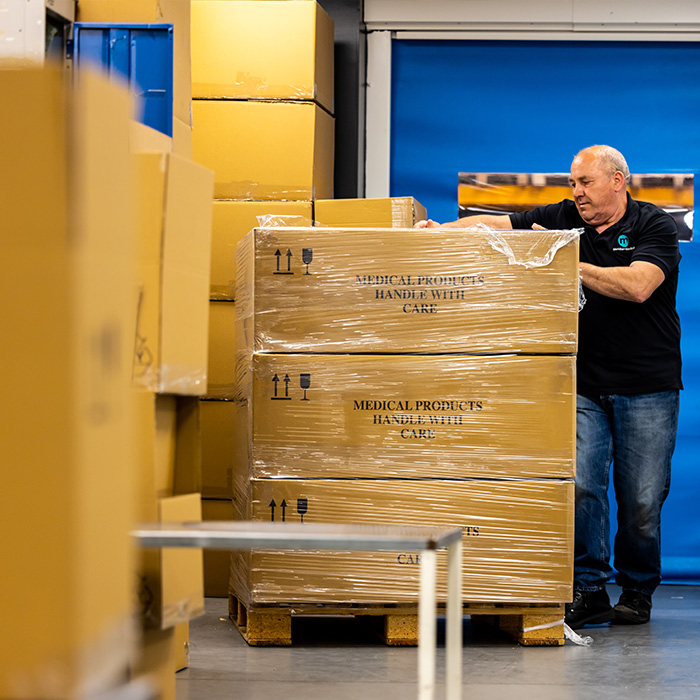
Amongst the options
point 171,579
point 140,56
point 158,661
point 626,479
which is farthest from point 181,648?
point 140,56

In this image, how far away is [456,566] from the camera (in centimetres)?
184

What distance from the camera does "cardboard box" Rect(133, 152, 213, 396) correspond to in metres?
1.97

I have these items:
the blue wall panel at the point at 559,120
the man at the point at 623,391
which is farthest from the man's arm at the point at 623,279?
the blue wall panel at the point at 559,120

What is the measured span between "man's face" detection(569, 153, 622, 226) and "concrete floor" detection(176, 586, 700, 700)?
5.45ft

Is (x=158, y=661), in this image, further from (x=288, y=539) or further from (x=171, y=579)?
(x=288, y=539)

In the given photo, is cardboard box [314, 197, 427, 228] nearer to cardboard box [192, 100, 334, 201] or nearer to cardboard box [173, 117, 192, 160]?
cardboard box [192, 100, 334, 201]

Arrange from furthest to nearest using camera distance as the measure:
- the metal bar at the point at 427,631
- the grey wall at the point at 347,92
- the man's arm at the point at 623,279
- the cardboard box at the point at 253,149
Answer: the grey wall at the point at 347,92 < the cardboard box at the point at 253,149 < the man's arm at the point at 623,279 < the metal bar at the point at 427,631

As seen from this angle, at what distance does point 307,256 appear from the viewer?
11.0ft

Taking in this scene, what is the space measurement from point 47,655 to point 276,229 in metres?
2.41

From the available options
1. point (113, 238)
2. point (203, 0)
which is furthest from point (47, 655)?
point (203, 0)

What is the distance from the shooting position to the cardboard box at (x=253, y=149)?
14.1 feet

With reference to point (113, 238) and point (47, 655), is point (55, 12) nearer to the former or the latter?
point (113, 238)

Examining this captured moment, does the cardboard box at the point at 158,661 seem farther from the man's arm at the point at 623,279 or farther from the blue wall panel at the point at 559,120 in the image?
the blue wall panel at the point at 559,120

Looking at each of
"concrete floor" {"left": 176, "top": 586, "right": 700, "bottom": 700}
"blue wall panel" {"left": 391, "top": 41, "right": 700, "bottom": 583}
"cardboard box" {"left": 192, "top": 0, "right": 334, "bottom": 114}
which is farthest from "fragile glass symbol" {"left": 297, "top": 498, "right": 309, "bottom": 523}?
"blue wall panel" {"left": 391, "top": 41, "right": 700, "bottom": 583}
